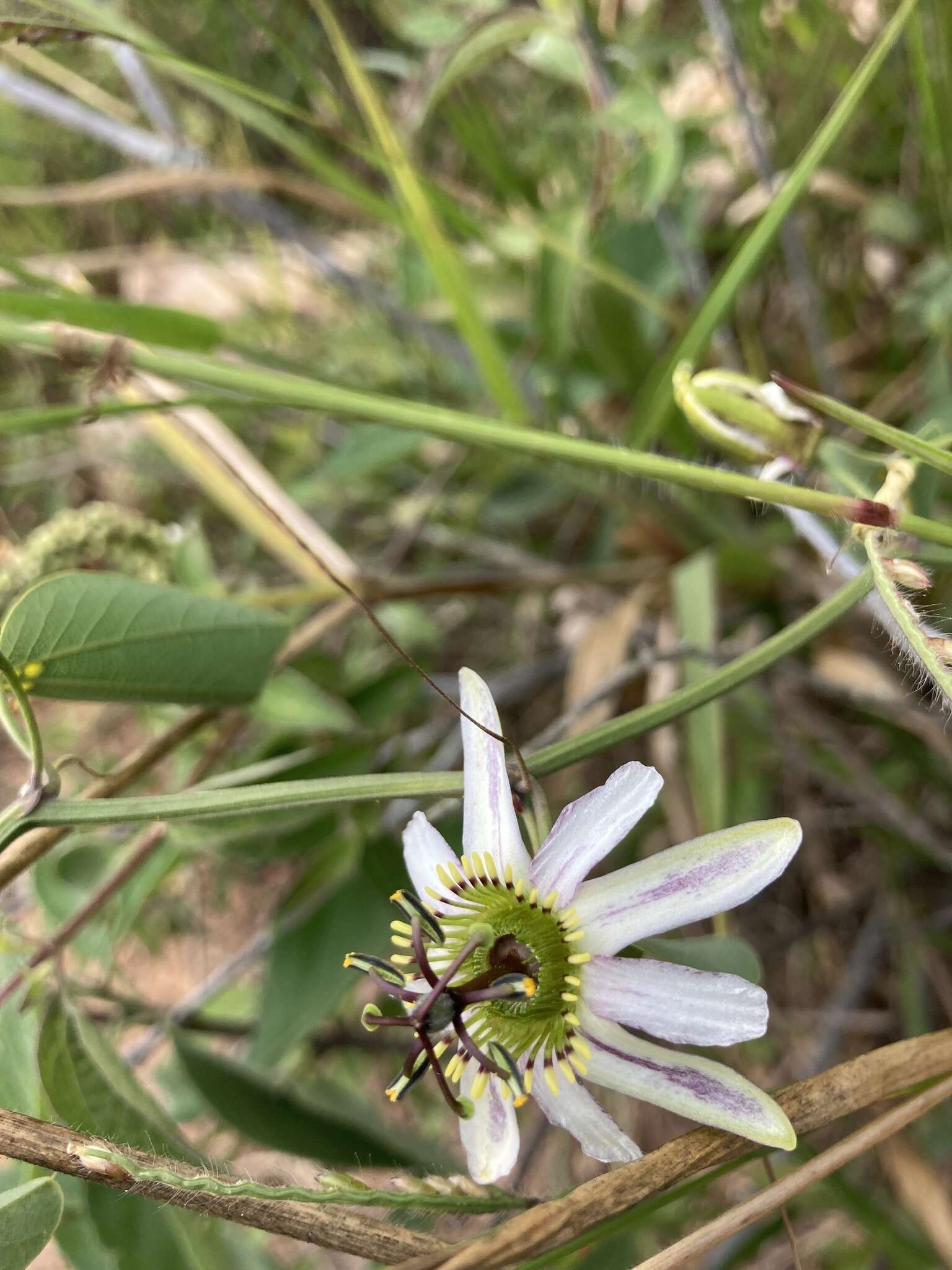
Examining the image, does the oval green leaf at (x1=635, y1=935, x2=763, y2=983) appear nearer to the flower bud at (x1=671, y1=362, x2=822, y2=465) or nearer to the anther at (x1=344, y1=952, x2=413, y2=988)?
the anther at (x1=344, y1=952, x2=413, y2=988)

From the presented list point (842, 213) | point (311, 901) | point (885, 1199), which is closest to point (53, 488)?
point (311, 901)

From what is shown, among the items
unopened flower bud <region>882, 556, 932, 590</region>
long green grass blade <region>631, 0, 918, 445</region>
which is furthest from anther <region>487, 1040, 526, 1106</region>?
long green grass blade <region>631, 0, 918, 445</region>

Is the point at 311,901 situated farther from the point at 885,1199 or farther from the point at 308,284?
the point at 308,284

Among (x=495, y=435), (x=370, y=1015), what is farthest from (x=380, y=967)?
(x=495, y=435)

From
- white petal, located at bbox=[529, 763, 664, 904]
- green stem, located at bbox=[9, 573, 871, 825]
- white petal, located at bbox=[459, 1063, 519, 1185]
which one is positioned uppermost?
green stem, located at bbox=[9, 573, 871, 825]

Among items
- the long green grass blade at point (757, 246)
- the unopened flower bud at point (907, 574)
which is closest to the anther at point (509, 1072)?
the unopened flower bud at point (907, 574)

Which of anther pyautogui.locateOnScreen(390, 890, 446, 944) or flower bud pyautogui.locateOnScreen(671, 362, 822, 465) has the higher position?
flower bud pyautogui.locateOnScreen(671, 362, 822, 465)

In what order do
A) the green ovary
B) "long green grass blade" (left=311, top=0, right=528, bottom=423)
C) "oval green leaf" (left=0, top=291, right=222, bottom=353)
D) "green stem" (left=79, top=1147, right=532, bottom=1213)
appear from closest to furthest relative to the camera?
"green stem" (left=79, top=1147, right=532, bottom=1213), the green ovary, "oval green leaf" (left=0, top=291, right=222, bottom=353), "long green grass blade" (left=311, top=0, right=528, bottom=423)
